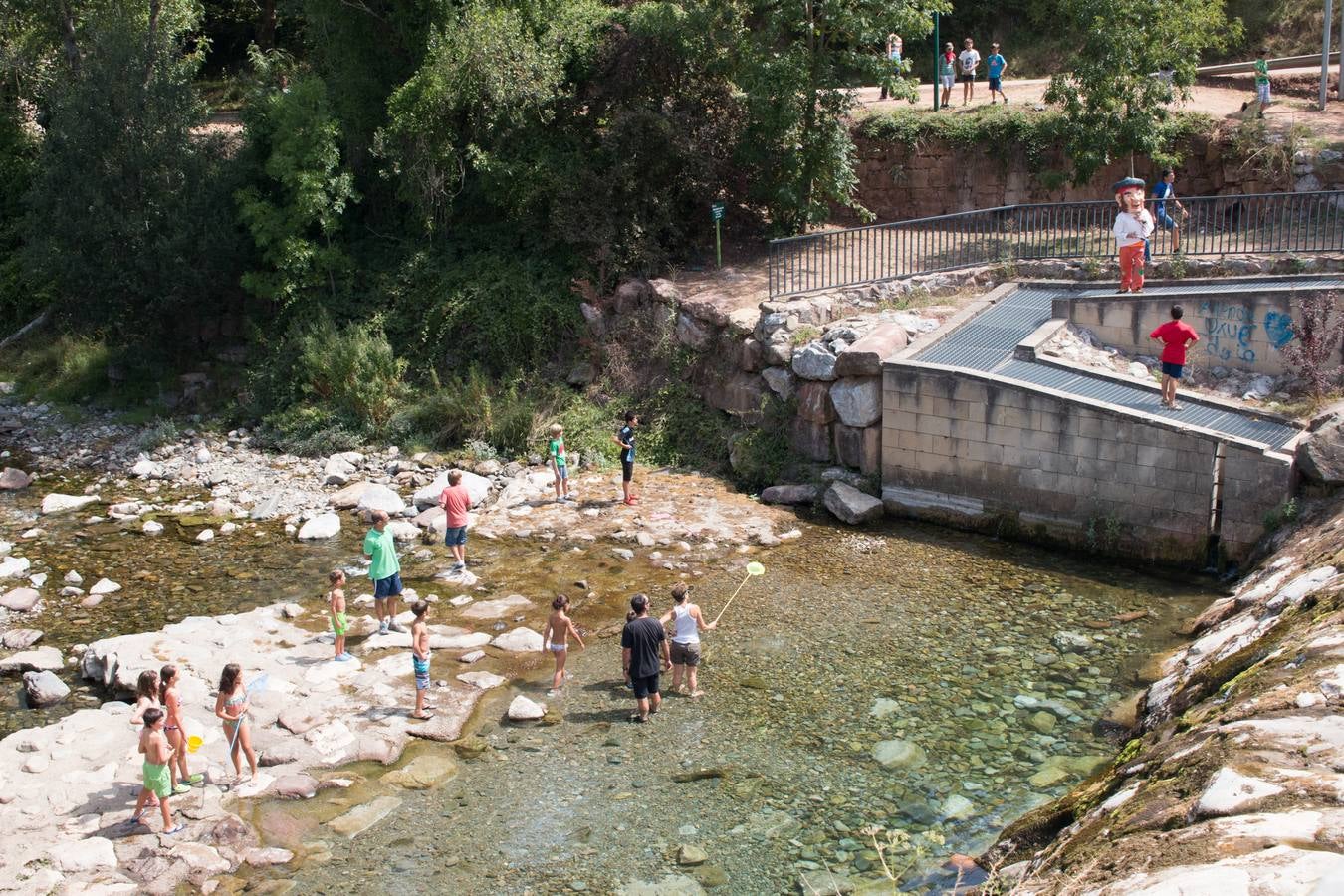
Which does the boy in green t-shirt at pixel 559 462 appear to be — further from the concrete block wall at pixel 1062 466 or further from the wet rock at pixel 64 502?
the wet rock at pixel 64 502

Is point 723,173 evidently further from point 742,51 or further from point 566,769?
point 566,769

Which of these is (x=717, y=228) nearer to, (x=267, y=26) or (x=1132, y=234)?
(x=1132, y=234)

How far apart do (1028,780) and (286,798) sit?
21.3 feet

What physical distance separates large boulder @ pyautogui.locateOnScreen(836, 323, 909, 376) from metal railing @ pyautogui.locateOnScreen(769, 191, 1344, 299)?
7.32ft

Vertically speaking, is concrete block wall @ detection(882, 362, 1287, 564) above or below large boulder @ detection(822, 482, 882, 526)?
above

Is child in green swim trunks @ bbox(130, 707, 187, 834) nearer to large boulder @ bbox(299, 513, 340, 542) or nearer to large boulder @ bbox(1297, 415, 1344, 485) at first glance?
large boulder @ bbox(299, 513, 340, 542)

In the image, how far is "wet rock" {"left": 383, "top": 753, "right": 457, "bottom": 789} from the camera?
10.5 meters

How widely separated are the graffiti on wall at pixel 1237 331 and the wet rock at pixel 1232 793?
1025cm

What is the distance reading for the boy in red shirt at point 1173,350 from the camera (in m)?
14.3

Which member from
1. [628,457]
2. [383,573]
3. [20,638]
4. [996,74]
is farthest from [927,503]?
[996,74]

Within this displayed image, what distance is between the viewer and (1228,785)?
6816 millimetres

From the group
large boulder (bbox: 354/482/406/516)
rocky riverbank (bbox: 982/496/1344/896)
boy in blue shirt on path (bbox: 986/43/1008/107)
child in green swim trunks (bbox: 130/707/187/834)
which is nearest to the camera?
rocky riverbank (bbox: 982/496/1344/896)

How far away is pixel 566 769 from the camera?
10.6 meters

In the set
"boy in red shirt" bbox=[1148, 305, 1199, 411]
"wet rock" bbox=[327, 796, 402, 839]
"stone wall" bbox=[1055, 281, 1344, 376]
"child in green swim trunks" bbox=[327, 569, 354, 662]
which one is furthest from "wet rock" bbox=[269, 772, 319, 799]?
"stone wall" bbox=[1055, 281, 1344, 376]
